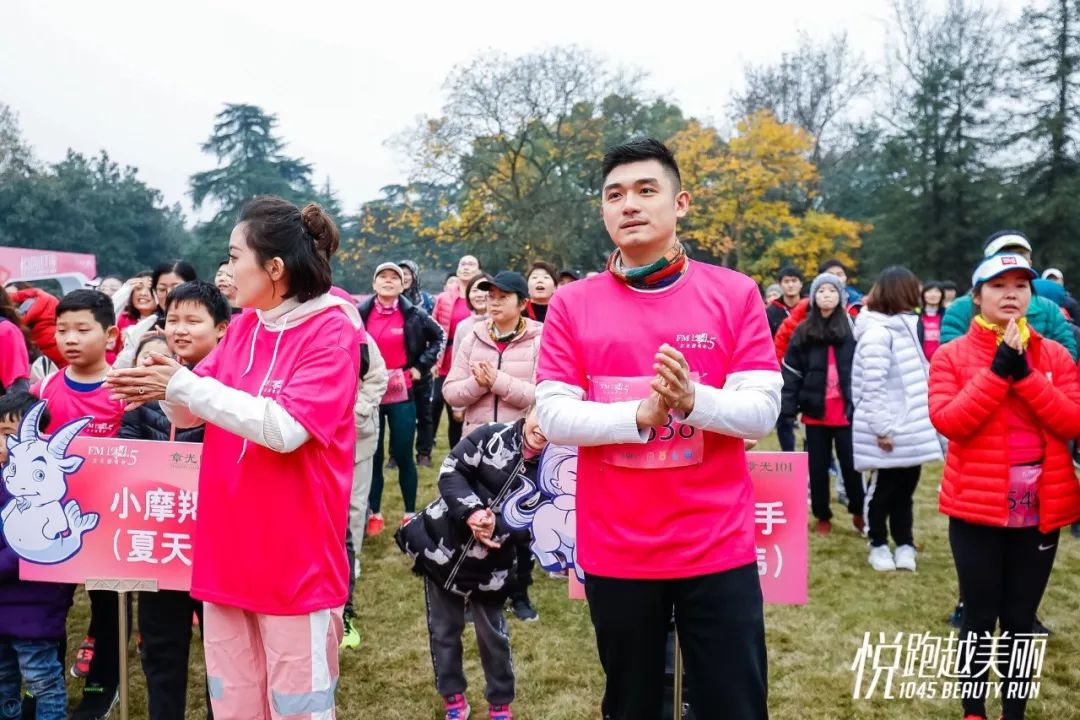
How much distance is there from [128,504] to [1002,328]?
3622mm

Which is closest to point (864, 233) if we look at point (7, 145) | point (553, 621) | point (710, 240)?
point (710, 240)

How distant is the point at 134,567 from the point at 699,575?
7.29ft

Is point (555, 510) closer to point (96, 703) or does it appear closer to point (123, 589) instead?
point (123, 589)

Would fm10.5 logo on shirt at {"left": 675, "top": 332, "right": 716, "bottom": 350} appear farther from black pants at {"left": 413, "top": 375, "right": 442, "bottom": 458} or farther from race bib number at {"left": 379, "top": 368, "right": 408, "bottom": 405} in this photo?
black pants at {"left": 413, "top": 375, "right": 442, "bottom": 458}

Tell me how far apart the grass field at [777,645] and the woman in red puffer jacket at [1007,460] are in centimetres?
72

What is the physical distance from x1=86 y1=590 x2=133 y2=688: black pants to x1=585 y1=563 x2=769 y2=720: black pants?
2.59 meters

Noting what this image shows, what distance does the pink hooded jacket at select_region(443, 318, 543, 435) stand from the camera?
471cm

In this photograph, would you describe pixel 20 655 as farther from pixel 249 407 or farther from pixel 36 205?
pixel 36 205

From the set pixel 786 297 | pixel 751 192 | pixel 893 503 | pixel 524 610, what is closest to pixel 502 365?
pixel 524 610

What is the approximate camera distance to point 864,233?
2934cm

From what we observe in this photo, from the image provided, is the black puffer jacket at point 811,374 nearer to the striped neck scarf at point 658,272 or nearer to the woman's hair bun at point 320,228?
the striped neck scarf at point 658,272

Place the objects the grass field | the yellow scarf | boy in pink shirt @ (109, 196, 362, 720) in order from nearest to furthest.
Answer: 1. boy in pink shirt @ (109, 196, 362, 720)
2. the yellow scarf
3. the grass field

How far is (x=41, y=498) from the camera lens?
2951mm

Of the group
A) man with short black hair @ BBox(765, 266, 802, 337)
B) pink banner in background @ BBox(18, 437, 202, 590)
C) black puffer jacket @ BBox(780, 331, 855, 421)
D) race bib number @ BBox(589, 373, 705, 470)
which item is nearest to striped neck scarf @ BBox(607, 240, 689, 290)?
race bib number @ BBox(589, 373, 705, 470)
